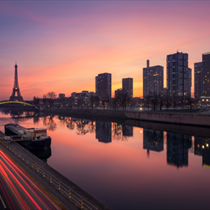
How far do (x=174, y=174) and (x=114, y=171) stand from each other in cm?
851

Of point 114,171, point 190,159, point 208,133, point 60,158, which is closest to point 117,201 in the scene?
point 114,171

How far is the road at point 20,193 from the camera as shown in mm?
11978

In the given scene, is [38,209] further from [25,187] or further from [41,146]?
[41,146]

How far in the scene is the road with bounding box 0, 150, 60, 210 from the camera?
39.3 ft

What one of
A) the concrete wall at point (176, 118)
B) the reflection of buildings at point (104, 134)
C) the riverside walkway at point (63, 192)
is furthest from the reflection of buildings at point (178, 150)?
the riverside walkway at point (63, 192)

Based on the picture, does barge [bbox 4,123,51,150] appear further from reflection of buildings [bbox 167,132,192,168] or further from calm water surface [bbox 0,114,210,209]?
reflection of buildings [bbox 167,132,192,168]

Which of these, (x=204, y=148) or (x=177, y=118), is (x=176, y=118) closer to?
(x=177, y=118)

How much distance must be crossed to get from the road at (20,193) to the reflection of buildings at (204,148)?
25704 mm

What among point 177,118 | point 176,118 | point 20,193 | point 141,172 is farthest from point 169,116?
point 20,193

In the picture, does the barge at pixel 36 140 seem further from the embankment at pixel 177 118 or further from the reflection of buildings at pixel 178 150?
the embankment at pixel 177 118

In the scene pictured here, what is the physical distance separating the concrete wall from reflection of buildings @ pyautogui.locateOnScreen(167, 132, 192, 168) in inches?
579

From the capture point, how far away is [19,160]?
21.1 meters

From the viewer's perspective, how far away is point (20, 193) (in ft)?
44.2

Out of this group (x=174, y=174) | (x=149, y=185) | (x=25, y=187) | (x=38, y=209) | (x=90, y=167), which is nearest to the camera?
(x=38, y=209)
